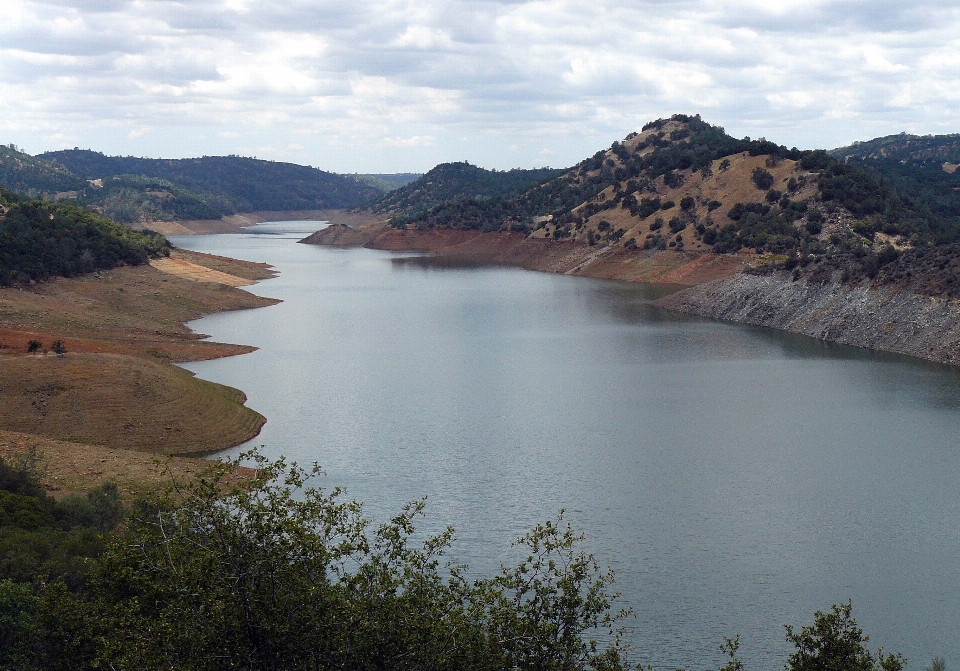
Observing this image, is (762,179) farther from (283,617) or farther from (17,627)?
(283,617)

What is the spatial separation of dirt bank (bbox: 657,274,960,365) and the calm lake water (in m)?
2.95

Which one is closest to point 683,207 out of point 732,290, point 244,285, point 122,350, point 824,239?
point 824,239

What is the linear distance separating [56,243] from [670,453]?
74.7m

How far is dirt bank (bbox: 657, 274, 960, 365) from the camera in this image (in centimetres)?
7331

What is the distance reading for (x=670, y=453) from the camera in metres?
44.8

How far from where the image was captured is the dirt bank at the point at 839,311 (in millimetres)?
73312

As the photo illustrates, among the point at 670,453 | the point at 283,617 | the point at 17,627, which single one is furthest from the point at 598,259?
the point at 283,617

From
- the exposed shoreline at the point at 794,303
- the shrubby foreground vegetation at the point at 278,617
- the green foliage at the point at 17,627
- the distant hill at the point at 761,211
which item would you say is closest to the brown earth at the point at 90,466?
the green foliage at the point at 17,627

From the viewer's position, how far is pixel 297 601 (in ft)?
54.1

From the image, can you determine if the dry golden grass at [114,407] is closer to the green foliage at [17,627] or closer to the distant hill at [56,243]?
the green foliage at [17,627]

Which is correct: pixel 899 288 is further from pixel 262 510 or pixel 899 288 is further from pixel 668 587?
pixel 262 510

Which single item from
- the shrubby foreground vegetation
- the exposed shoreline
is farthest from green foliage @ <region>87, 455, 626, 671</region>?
the exposed shoreline

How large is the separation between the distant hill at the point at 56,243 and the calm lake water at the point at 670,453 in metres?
16.5

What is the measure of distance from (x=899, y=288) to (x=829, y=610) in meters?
58.0
